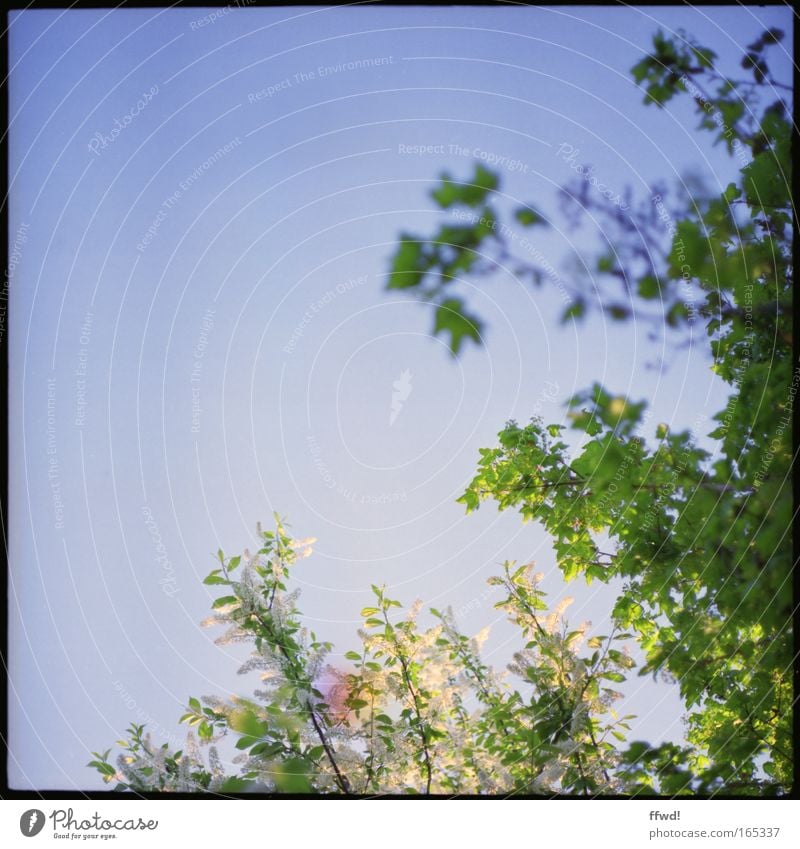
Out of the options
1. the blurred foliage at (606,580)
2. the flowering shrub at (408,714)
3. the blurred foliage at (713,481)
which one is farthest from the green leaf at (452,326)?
the flowering shrub at (408,714)

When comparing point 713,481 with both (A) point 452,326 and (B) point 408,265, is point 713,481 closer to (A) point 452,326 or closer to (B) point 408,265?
(A) point 452,326

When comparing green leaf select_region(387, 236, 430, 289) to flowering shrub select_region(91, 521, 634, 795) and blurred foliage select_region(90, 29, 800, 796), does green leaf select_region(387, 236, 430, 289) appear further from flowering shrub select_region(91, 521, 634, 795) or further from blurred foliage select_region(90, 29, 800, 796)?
flowering shrub select_region(91, 521, 634, 795)

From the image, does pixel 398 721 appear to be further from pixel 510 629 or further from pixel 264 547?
pixel 264 547

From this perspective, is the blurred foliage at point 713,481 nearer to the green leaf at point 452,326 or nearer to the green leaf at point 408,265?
the green leaf at point 452,326

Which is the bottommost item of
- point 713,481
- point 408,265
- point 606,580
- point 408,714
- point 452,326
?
point 408,714

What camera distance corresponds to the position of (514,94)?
163 cm

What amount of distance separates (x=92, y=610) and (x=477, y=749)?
0.85m

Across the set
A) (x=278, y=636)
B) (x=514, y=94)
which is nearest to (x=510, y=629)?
(x=278, y=636)

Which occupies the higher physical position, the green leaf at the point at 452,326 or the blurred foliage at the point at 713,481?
the green leaf at the point at 452,326

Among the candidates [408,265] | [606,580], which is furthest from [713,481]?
[408,265]

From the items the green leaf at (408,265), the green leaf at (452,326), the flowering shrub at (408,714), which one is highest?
the green leaf at (408,265)

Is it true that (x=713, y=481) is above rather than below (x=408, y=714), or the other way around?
above

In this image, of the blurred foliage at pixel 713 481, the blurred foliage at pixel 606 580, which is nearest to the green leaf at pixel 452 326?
the blurred foliage at pixel 606 580

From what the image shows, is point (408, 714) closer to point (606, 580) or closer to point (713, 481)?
point (606, 580)
